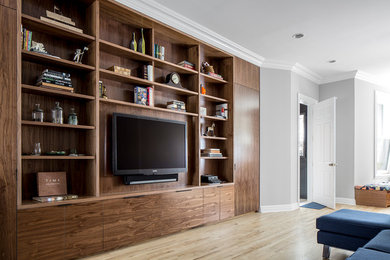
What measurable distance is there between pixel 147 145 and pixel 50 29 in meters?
1.60

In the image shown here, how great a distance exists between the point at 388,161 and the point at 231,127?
501 cm

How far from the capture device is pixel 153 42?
3.63m

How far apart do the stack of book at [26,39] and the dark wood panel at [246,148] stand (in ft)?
9.92

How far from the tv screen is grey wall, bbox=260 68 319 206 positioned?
1910 millimetres

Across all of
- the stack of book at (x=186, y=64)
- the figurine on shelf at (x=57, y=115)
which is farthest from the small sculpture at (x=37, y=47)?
the stack of book at (x=186, y=64)

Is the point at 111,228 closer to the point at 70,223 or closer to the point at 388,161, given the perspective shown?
the point at 70,223

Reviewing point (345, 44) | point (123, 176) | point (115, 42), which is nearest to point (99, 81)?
point (115, 42)

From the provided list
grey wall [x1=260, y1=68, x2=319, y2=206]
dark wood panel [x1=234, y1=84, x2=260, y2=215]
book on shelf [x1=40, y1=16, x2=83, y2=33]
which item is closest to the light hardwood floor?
dark wood panel [x1=234, y1=84, x2=260, y2=215]

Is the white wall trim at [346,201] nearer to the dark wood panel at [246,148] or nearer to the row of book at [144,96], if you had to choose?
the dark wood panel at [246,148]

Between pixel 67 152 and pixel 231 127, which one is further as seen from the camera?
pixel 231 127

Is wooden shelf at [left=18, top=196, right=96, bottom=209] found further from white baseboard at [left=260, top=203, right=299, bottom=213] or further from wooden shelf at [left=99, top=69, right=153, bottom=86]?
white baseboard at [left=260, top=203, right=299, bottom=213]

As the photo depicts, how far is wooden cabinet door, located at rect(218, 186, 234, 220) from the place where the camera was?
14.2 ft

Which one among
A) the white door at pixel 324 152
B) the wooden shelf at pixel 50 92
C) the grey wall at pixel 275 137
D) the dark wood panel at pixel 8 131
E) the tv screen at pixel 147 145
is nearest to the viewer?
the dark wood panel at pixel 8 131

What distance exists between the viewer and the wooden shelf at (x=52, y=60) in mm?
2563
